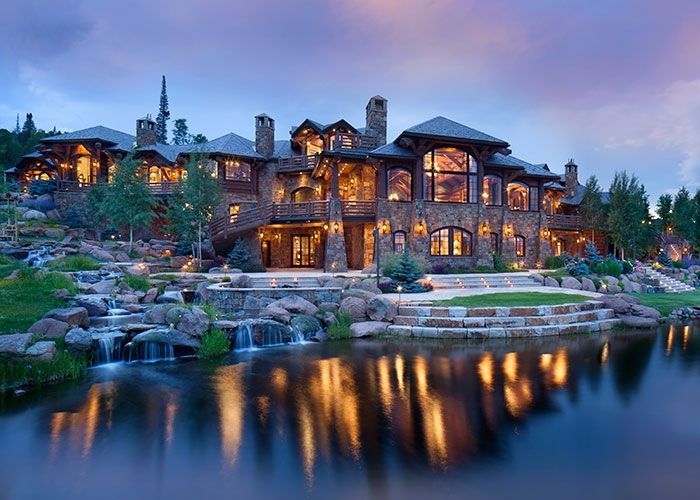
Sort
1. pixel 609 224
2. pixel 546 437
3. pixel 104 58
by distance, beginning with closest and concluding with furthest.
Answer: pixel 546 437
pixel 609 224
pixel 104 58

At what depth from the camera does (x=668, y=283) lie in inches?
894

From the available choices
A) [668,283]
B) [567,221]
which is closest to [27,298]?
[668,283]

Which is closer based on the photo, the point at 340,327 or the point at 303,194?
the point at 340,327

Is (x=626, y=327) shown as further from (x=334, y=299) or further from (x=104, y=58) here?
(x=104, y=58)

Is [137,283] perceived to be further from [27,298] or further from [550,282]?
[550,282]

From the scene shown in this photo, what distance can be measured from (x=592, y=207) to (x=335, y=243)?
2296 cm

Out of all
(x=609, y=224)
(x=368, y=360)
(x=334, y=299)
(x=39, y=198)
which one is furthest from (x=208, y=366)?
(x=609, y=224)

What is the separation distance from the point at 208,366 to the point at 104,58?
55.1m

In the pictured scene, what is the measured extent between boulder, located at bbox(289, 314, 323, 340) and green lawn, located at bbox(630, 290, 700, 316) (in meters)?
14.3

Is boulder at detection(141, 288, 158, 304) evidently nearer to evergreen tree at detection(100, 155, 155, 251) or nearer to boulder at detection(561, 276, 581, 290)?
evergreen tree at detection(100, 155, 155, 251)

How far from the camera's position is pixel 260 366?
34.3 ft

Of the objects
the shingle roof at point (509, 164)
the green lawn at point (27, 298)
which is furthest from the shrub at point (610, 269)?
the green lawn at point (27, 298)

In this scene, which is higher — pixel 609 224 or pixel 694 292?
pixel 609 224

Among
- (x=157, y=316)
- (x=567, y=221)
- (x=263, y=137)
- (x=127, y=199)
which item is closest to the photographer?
(x=157, y=316)
